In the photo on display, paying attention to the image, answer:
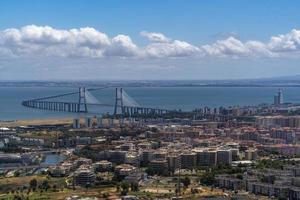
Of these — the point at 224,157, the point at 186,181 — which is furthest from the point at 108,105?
the point at 186,181

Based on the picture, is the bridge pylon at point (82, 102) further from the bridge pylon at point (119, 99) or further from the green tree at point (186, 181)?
the green tree at point (186, 181)

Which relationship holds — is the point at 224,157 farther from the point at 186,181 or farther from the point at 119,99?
the point at 119,99

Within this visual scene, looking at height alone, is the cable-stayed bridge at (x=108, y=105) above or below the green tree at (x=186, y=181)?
above

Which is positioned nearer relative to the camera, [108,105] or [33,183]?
[33,183]

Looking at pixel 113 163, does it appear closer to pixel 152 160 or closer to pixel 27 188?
pixel 152 160

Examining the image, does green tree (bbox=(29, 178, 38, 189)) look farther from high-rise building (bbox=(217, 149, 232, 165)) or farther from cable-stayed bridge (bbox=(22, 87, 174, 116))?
cable-stayed bridge (bbox=(22, 87, 174, 116))

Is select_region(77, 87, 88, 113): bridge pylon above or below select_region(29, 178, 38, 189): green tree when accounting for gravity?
above

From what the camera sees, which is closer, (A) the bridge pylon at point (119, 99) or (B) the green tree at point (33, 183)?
(B) the green tree at point (33, 183)

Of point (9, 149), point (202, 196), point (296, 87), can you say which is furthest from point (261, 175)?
point (296, 87)

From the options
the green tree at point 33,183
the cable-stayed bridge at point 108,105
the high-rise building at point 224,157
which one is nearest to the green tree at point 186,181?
the green tree at point 33,183

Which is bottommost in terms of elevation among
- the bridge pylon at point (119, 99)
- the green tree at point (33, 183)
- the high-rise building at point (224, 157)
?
the green tree at point (33, 183)

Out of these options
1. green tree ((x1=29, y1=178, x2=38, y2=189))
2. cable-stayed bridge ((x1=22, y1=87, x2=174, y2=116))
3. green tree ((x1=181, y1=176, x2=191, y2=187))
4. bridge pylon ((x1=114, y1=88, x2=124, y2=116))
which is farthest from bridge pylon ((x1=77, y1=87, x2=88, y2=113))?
green tree ((x1=181, y1=176, x2=191, y2=187))

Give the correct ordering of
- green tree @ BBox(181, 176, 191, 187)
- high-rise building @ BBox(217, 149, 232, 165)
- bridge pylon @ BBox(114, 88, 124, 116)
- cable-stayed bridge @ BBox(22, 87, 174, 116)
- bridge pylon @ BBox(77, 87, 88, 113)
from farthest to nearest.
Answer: bridge pylon @ BBox(77, 87, 88, 113) → bridge pylon @ BBox(114, 88, 124, 116) → cable-stayed bridge @ BBox(22, 87, 174, 116) → high-rise building @ BBox(217, 149, 232, 165) → green tree @ BBox(181, 176, 191, 187)
